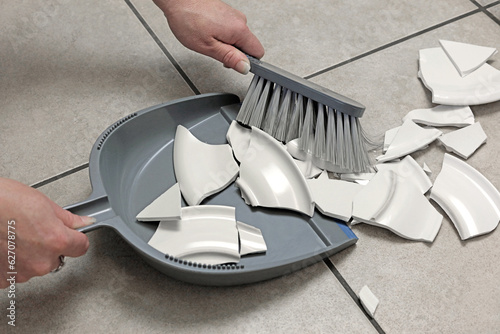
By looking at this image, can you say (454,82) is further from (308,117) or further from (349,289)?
(349,289)

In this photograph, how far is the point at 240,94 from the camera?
919 millimetres

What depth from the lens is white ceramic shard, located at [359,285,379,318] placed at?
69 centimetres

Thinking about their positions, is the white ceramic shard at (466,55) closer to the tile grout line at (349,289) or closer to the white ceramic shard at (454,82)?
the white ceramic shard at (454,82)

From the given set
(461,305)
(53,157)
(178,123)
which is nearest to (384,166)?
(461,305)

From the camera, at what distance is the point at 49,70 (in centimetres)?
93

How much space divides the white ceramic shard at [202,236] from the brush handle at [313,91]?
20cm

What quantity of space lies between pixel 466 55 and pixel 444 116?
0.49 feet

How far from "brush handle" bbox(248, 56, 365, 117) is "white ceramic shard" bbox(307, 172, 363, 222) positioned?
11 cm

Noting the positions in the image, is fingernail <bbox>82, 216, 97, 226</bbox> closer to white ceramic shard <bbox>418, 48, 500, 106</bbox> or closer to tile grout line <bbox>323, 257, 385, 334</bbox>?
tile grout line <bbox>323, 257, 385, 334</bbox>

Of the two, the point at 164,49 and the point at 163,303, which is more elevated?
the point at 164,49

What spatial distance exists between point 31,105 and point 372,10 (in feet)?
2.24

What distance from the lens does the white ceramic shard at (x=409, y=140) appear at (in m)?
0.82

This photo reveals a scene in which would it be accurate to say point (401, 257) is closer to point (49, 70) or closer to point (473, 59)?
point (473, 59)

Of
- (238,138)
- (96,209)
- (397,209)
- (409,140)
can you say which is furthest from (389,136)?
(96,209)
